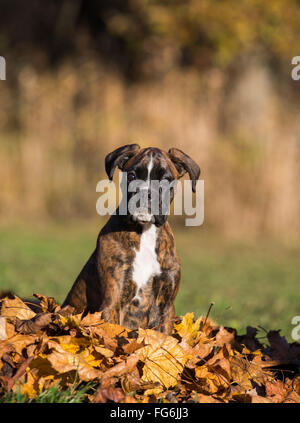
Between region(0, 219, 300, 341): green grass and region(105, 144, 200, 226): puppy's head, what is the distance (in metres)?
2.13

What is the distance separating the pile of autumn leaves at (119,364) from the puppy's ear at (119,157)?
3.47ft

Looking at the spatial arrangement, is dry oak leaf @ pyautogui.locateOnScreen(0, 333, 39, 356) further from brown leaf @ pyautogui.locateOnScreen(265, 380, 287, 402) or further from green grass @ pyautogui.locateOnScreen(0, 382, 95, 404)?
brown leaf @ pyautogui.locateOnScreen(265, 380, 287, 402)

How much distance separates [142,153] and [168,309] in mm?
1143

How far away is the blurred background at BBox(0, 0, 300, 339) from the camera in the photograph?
16.9 m

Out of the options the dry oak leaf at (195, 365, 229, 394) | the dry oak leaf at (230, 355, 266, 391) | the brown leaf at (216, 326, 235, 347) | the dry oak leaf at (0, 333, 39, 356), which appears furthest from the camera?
the brown leaf at (216, 326, 235, 347)

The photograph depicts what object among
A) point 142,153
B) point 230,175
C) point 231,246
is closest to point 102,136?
point 230,175

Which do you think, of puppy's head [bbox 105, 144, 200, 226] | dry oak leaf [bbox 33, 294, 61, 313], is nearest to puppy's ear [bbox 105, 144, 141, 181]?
puppy's head [bbox 105, 144, 200, 226]

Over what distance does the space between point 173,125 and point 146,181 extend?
44.2 feet

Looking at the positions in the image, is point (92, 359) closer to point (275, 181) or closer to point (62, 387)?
point (62, 387)

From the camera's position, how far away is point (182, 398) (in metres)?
3.61

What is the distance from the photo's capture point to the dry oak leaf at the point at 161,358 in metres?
3.67

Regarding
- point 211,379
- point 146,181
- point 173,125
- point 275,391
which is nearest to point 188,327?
point 211,379

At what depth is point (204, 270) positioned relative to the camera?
12.9 metres

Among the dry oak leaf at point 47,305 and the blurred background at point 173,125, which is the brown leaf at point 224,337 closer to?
the dry oak leaf at point 47,305
